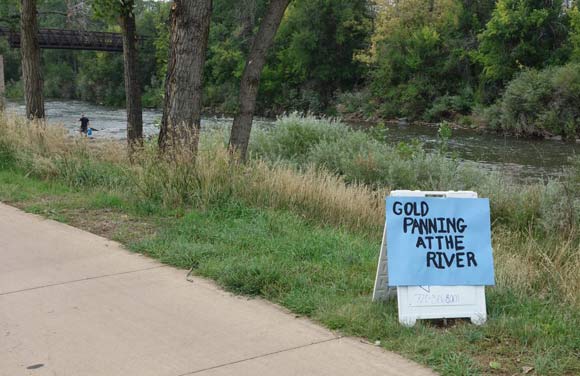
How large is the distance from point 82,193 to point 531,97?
2999 centimetres

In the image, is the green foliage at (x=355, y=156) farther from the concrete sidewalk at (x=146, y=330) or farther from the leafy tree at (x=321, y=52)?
the leafy tree at (x=321, y=52)

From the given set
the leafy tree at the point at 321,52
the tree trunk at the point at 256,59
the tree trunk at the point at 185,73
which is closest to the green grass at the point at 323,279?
the tree trunk at the point at 185,73

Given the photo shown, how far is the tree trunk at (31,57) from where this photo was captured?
16594 mm

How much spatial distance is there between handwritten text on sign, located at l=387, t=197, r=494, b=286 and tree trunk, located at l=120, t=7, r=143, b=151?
840 cm

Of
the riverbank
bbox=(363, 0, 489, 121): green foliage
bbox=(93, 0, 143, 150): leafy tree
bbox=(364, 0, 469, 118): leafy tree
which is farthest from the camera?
bbox=(364, 0, 469, 118): leafy tree

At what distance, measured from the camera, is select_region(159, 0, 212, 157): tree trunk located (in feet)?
33.1

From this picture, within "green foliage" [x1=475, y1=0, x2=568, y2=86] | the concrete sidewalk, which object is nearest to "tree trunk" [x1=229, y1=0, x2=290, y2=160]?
the concrete sidewalk

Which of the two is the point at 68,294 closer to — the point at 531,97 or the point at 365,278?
the point at 365,278

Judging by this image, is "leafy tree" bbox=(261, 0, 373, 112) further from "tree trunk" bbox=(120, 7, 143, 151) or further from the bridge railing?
"tree trunk" bbox=(120, 7, 143, 151)

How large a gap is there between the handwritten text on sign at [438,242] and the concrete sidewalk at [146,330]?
2.67 ft

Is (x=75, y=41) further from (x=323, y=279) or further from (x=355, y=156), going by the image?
(x=323, y=279)

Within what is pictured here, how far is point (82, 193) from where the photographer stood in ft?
35.0

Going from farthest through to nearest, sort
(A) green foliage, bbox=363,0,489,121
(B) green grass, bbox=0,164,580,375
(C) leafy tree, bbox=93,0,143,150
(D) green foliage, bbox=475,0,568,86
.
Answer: (A) green foliage, bbox=363,0,489,121
(D) green foliage, bbox=475,0,568,86
(C) leafy tree, bbox=93,0,143,150
(B) green grass, bbox=0,164,580,375

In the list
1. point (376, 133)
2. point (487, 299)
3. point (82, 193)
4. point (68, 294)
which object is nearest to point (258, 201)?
point (82, 193)
